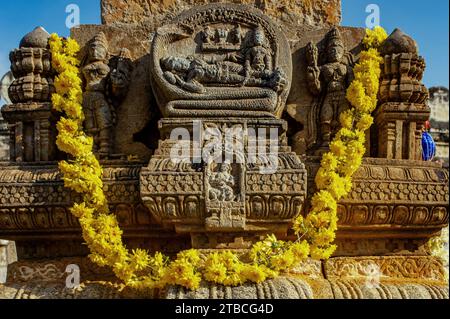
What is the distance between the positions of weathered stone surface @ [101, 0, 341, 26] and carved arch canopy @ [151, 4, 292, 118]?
2.06 feet

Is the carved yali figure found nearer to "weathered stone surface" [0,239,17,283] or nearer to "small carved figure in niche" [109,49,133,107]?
"small carved figure in niche" [109,49,133,107]

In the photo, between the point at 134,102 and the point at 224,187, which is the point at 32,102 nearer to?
the point at 134,102

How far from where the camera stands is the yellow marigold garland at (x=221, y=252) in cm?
464

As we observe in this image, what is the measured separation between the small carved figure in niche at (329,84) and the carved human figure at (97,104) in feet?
6.28

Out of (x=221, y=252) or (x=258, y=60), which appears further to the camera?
(x=258, y=60)

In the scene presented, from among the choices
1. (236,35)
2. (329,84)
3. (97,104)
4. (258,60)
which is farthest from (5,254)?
(329,84)

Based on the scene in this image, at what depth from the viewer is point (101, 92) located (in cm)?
561

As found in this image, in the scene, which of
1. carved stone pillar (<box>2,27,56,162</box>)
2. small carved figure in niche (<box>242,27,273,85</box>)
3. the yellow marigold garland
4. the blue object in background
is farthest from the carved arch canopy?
the blue object in background

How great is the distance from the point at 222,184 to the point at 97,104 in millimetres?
1567

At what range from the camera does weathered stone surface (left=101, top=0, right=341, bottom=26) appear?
6.09 meters

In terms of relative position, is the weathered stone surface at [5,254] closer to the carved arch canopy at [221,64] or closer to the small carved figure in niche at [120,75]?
the small carved figure in niche at [120,75]

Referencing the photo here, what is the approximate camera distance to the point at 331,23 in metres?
6.22

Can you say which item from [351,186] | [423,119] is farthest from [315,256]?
[423,119]
